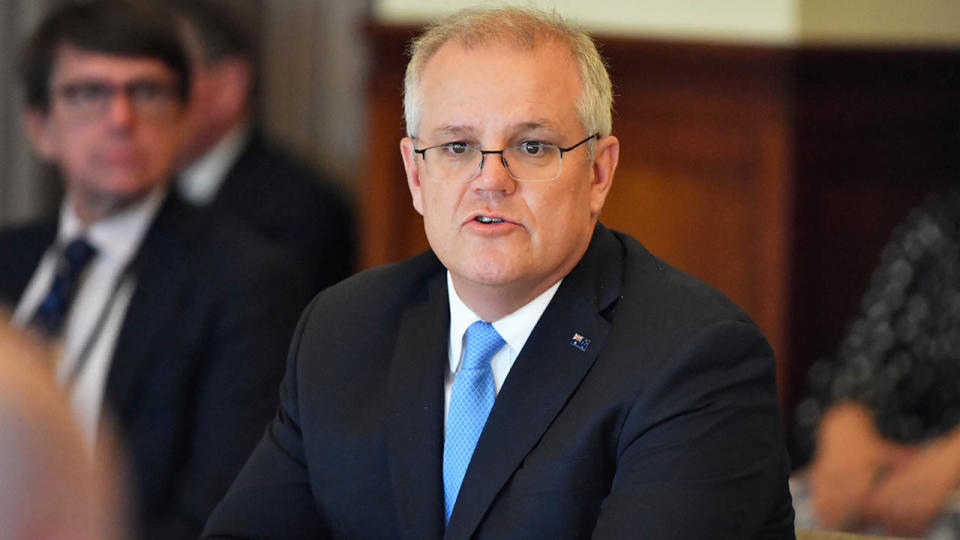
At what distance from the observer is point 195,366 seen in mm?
3127

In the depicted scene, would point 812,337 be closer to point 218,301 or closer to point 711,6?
point 711,6

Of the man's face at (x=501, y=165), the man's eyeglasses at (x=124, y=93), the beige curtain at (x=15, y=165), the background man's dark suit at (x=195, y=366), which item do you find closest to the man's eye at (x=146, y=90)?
the man's eyeglasses at (x=124, y=93)

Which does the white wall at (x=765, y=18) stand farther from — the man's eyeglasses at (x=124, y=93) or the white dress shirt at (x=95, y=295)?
the white dress shirt at (x=95, y=295)

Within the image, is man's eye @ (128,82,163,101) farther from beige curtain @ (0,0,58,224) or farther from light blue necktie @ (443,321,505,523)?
beige curtain @ (0,0,58,224)

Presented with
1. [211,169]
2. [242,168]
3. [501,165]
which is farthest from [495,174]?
[211,169]

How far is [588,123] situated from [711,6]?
3.07 m

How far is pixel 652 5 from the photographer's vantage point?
509cm

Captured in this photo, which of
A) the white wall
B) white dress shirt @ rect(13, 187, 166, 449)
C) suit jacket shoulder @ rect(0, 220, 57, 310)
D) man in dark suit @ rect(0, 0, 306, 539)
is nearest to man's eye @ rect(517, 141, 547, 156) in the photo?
man in dark suit @ rect(0, 0, 306, 539)

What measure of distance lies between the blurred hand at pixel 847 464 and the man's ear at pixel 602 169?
1.31 metres

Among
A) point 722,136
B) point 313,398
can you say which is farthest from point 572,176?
point 722,136

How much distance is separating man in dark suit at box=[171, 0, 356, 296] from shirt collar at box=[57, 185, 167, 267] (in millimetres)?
1585

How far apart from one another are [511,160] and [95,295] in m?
1.57

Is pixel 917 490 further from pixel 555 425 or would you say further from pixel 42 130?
pixel 42 130

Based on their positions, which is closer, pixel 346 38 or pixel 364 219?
pixel 364 219
